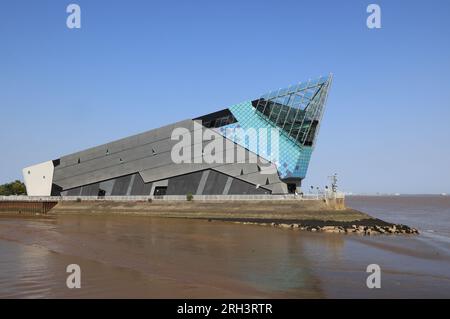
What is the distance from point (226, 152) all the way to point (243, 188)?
582 cm

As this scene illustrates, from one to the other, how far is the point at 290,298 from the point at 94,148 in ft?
210

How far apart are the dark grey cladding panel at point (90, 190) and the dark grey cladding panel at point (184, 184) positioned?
14.3m

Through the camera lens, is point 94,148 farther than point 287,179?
Yes

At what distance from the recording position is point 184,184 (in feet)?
220

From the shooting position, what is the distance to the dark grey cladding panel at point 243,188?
61750 millimetres

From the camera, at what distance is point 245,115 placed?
63656 mm

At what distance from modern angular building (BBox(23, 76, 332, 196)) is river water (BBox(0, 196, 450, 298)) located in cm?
2809

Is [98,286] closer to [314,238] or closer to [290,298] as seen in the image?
[290,298]

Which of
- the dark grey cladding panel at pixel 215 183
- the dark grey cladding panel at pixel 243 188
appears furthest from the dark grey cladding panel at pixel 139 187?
the dark grey cladding panel at pixel 243 188

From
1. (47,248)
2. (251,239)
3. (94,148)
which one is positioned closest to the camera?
(47,248)

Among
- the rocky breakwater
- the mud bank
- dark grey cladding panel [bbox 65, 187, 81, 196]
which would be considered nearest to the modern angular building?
dark grey cladding panel [bbox 65, 187, 81, 196]
